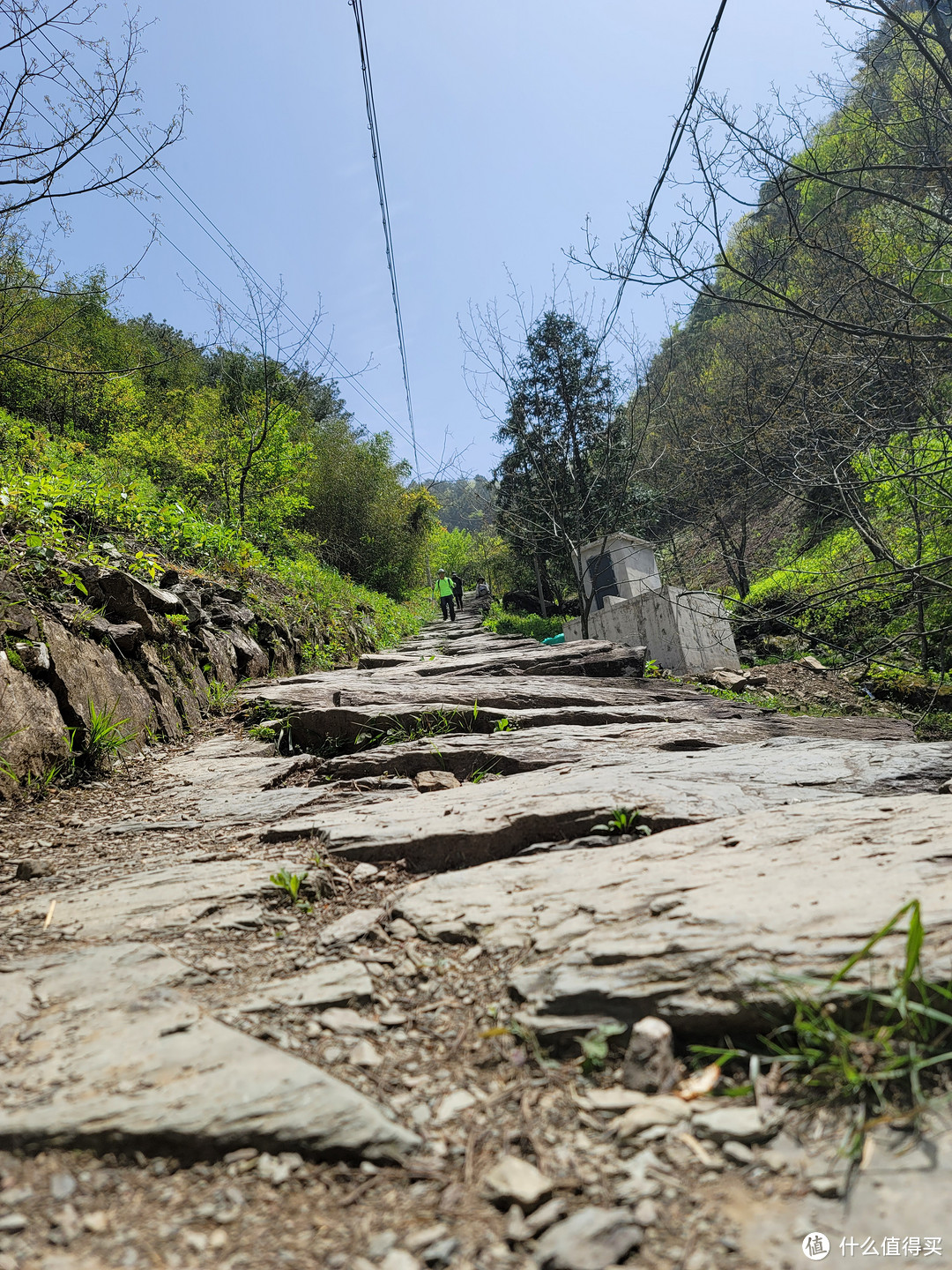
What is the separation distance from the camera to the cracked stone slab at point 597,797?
9.02 ft

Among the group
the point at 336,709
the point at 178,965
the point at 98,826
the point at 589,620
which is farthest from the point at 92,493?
the point at 589,620

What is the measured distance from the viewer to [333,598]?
44.6 ft

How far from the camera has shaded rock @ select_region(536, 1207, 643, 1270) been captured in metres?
1.01

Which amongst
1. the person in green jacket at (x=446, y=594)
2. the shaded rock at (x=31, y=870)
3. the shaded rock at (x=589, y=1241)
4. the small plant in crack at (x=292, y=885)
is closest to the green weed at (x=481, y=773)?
the small plant in crack at (x=292, y=885)

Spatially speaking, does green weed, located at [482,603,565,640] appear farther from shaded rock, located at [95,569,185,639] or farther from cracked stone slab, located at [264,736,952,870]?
cracked stone slab, located at [264,736,952,870]

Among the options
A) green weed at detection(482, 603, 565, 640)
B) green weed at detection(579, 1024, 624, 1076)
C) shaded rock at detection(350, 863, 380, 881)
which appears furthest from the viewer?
green weed at detection(482, 603, 565, 640)

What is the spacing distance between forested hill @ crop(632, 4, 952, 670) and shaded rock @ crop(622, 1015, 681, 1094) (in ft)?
10.9

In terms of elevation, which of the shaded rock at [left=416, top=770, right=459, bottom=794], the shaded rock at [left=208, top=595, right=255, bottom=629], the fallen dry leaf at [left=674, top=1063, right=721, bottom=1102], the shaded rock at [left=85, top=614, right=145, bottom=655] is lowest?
the fallen dry leaf at [left=674, top=1063, right=721, bottom=1102]

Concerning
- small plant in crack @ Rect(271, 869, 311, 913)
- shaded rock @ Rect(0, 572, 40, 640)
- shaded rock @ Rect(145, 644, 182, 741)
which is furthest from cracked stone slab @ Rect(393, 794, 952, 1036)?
shaded rock @ Rect(145, 644, 182, 741)

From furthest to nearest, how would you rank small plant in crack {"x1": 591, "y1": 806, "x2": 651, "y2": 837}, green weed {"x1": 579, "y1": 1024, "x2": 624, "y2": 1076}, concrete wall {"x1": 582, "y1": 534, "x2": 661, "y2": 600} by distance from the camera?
concrete wall {"x1": 582, "y1": 534, "x2": 661, "y2": 600}
small plant in crack {"x1": 591, "y1": 806, "x2": 651, "y2": 837}
green weed {"x1": 579, "y1": 1024, "x2": 624, "y2": 1076}

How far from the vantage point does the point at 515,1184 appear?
117 cm

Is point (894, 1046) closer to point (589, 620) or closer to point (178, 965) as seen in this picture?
point (178, 965)

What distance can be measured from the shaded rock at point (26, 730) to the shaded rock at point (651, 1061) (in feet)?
11.3

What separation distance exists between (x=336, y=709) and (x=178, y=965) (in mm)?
2968
